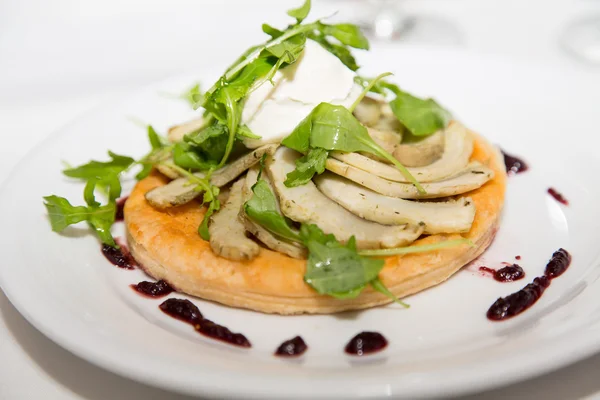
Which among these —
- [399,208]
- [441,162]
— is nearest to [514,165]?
[441,162]

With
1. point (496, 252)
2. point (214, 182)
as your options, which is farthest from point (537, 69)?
point (214, 182)

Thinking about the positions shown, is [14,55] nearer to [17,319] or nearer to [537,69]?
[17,319]

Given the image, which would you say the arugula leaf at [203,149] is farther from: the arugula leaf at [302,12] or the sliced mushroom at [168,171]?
the arugula leaf at [302,12]

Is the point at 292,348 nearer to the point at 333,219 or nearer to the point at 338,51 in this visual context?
the point at 333,219

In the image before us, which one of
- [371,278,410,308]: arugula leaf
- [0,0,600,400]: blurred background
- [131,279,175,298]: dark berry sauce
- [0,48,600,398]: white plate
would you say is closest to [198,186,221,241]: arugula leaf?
[131,279,175,298]: dark berry sauce

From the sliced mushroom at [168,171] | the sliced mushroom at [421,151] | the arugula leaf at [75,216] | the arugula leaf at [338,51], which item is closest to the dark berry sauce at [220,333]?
the arugula leaf at [75,216]

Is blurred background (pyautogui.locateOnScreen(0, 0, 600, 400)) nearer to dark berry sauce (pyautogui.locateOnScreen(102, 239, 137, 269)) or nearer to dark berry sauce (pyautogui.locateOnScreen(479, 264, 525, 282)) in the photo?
dark berry sauce (pyautogui.locateOnScreen(102, 239, 137, 269))

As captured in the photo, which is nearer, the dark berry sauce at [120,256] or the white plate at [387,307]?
the white plate at [387,307]

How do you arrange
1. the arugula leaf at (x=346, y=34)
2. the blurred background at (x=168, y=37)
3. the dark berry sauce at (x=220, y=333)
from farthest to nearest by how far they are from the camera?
the blurred background at (x=168, y=37) → the arugula leaf at (x=346, y=34) → the dark berry sauce at (x=220, y=333)
